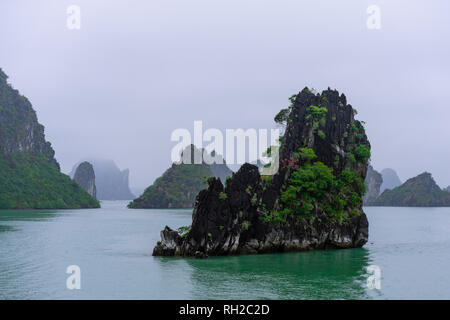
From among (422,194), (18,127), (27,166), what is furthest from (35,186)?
(422,194)

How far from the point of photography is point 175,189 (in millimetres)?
146000

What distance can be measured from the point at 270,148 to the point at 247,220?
8.94 meters

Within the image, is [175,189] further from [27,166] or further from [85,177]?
[85,177]

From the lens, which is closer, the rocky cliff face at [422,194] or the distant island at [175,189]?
the distant island at [175,189]

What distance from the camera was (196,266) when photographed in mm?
26422

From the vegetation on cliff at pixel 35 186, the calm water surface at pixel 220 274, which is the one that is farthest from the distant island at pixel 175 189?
the calm water surface at pixel 220 274

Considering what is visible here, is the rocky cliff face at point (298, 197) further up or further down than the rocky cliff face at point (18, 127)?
further down

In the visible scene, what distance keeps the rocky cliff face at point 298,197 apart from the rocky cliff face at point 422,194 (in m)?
158

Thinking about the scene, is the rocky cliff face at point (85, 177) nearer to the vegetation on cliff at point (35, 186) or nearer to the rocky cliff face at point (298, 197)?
the vegetation on cliff at point (35, 186)

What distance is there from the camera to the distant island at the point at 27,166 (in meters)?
110

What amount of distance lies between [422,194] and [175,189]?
4287 inches
